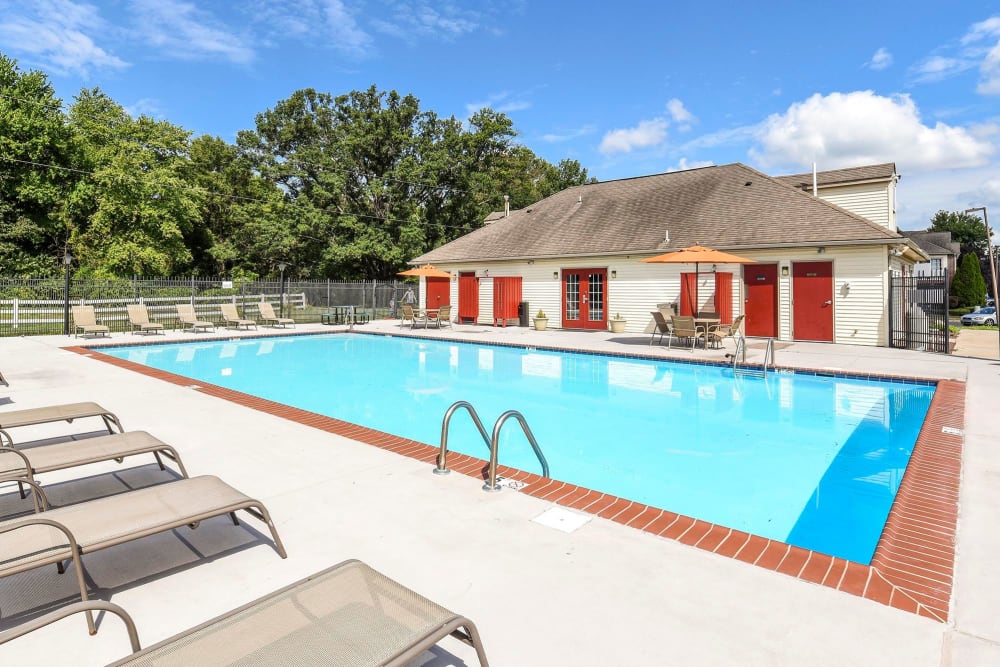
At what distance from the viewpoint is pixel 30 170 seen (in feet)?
102

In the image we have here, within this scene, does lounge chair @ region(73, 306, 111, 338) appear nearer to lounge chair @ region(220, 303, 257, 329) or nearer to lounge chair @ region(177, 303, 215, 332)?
lounge chair @ region(177, 303, 215, 332)

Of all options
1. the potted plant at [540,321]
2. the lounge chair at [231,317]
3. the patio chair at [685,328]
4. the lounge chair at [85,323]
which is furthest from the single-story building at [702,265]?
the lounge chair at [85,323]

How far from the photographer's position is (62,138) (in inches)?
1270

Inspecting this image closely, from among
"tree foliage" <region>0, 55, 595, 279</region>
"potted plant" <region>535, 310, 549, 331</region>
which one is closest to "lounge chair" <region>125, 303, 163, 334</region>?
"potted plant" <region>535, 310, 549, 331</region>

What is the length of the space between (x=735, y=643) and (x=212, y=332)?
2015 centimetres

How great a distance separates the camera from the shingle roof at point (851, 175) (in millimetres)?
16797

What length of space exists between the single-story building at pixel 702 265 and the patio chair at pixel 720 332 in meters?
1.50

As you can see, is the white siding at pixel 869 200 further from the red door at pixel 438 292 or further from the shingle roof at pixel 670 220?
the red door at pixel 438 292

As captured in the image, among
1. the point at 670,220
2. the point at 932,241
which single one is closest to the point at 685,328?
the point at 670,220

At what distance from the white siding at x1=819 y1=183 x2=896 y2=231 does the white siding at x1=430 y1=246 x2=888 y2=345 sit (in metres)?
3.69

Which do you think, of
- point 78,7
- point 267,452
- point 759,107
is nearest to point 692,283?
point 759,107

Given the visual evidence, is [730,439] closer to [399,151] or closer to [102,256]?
[399,151]

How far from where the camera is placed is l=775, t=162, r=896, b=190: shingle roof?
16.8m

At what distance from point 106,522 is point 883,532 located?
4.48 m
